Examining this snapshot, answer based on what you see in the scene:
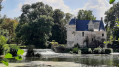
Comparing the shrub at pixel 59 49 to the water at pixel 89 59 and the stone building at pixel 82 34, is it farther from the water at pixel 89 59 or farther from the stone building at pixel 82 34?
the water at pixel 89 59

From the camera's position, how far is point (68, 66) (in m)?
22.5

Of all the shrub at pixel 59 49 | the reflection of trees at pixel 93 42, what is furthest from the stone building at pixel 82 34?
the shrub at pixel 59 49

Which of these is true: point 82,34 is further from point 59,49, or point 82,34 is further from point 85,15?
point 85,15

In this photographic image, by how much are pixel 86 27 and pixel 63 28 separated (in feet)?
65.8

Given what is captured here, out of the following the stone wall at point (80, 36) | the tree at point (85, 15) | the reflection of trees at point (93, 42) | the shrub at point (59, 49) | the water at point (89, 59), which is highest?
the tree at point (85, 15)

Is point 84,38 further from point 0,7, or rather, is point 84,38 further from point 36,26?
point 0,7

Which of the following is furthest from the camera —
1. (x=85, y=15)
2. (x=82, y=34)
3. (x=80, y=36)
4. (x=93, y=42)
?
(x=85, y=15)

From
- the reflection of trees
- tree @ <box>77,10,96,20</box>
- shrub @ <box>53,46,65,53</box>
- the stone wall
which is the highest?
tree @ <box>77,10,96,20</box>

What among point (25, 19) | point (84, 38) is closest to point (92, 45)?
point (84, 38)

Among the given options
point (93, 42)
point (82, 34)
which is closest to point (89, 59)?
point (93, 42)

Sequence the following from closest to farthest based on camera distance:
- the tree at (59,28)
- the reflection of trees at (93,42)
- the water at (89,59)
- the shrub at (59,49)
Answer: the water at (89,59) < the shrub at (59,49) < the reflection of trees at (93,42) < the tree at (59,28)

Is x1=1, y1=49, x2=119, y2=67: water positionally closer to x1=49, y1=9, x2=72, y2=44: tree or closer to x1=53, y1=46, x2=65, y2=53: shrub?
x1=53, y1=46, x2=65, y2=53: shrub

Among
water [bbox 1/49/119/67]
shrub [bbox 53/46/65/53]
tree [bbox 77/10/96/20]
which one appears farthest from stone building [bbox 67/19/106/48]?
water [bbox 1/49/119/67]

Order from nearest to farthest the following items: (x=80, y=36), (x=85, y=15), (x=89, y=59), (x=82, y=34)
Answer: (x=89, y=59)
(x=80, y=36)
(x=82, y=34)
(x=85, y=15)
